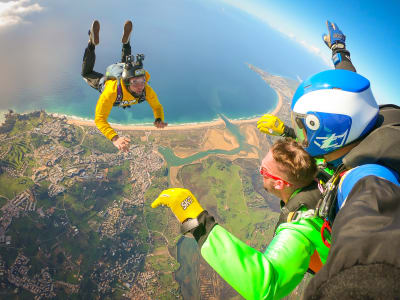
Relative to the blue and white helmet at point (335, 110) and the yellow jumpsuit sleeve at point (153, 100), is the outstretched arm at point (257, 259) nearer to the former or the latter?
the blue and white helmet at point (335, 110)

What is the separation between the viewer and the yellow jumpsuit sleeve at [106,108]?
4.33 meters

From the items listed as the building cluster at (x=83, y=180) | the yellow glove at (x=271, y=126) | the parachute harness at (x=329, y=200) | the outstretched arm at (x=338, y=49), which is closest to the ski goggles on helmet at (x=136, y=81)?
the yellow glove at (x=271, y=126)

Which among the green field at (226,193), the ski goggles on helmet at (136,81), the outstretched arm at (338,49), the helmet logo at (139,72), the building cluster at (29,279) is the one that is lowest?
the building cluster at (29,279)

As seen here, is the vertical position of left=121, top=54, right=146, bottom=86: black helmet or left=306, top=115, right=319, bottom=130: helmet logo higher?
left=121, top=54, right=146, bottom=86: black helmet

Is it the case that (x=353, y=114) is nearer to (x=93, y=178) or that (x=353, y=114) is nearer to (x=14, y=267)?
(x=14, y=267)

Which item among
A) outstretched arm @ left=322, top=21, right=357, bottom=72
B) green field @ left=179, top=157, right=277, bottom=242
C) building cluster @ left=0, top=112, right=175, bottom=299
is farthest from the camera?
green field @ left=179, top=157, right=277, bottom=242

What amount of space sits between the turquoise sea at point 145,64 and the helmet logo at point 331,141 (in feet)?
158

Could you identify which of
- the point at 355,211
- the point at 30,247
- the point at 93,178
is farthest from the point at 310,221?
the point at 93,178

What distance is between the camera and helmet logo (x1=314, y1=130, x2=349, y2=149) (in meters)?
1.74

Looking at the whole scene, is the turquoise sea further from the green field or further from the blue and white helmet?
the blue and white helmet

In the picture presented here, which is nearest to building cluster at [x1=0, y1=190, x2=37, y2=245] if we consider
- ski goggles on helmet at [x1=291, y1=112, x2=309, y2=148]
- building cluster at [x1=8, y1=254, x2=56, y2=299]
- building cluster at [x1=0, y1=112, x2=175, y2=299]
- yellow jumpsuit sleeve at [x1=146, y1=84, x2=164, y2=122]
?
building cluster at [x1=0, y1=112, x2=175, y2=299]

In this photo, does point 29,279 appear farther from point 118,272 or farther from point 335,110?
point 335,110

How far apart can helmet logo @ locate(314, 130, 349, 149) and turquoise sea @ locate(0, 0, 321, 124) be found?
48.3 meters

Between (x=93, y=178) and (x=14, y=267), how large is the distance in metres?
17.0
